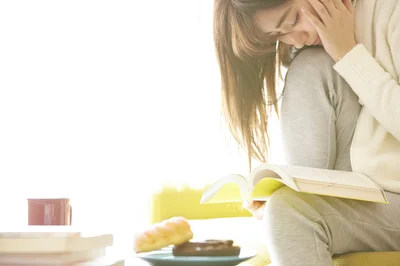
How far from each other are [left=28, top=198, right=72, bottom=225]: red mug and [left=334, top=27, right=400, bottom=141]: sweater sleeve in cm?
59

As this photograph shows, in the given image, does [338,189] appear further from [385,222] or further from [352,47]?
[352,47]

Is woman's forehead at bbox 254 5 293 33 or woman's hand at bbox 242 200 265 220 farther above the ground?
woman's forehead at bbox 254 5 293 33

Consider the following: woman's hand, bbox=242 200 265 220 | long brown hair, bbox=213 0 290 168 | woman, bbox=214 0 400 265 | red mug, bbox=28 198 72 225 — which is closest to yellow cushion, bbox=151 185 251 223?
long brown hair, bbox=213 0 290 168

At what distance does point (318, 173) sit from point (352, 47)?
340 millimetres

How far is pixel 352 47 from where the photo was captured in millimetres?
1393

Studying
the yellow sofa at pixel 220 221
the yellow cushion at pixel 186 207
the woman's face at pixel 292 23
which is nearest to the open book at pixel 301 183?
the yellow sofa at pixel 220 221

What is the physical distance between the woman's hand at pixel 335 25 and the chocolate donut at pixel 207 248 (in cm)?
47

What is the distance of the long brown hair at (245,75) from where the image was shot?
1603 mm

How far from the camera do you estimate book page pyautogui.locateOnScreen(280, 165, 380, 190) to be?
1.11m

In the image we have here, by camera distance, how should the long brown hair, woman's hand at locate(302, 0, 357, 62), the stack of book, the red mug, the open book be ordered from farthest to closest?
the long brown hair, woman's hand at locate(302, 0, 357, 62), the red mug, the open book, the stack of book

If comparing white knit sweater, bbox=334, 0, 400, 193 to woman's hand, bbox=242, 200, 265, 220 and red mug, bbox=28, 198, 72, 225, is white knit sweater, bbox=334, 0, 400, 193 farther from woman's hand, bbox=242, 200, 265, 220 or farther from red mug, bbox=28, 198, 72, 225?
red mug, bbox=28, 198, 72, 225

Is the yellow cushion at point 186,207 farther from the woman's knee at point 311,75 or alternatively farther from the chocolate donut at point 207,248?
the chocolate donut at point 207,248

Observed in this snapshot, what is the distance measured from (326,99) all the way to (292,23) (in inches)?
7.5

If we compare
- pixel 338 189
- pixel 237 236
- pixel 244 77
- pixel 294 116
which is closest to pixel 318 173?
pixel 338 189
